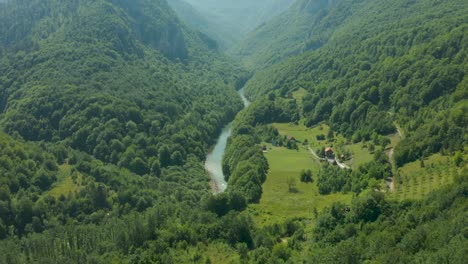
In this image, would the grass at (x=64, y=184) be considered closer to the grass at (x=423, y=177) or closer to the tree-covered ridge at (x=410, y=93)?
the grass at (x=423, y=177)

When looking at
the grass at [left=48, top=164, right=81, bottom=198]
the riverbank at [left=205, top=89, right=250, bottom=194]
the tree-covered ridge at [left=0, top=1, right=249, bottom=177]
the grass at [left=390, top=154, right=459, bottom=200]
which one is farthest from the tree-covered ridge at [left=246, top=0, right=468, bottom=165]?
the grass at [left=48, top=164, right=81, bottom=198]

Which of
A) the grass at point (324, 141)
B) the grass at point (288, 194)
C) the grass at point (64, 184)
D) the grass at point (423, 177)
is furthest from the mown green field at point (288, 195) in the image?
the grass at point (64, 184)

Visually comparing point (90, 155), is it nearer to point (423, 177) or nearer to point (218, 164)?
point (218, 164)

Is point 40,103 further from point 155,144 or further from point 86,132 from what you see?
point 155,144

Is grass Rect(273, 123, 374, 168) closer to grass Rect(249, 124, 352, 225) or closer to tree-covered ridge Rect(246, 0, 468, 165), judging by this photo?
tree-covered ridge Rect(246, 0, 468, 165)

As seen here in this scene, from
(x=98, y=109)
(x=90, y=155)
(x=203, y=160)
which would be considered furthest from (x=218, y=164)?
(x=98, y=109)

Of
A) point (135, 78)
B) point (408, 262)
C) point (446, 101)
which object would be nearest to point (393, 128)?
point (446, 101)
